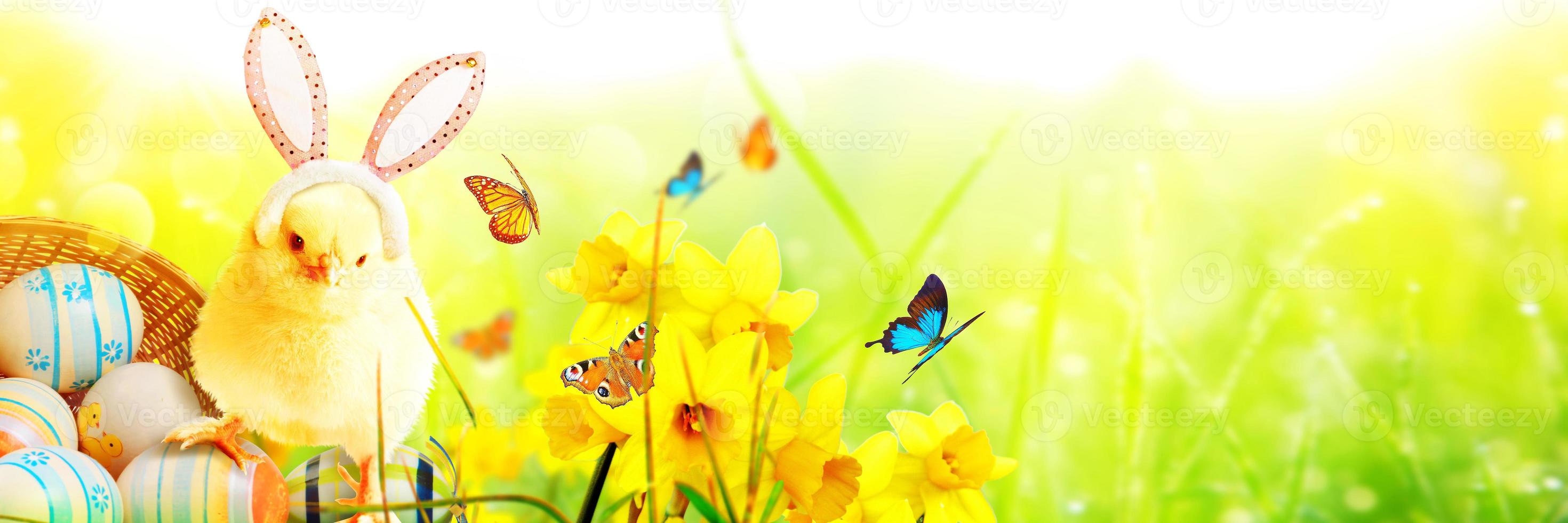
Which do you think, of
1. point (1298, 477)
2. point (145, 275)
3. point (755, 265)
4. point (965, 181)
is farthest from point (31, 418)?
point (1298, 477)

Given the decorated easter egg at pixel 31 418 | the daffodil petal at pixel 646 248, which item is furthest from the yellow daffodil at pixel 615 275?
the decorated easter egg at pixel 31 418

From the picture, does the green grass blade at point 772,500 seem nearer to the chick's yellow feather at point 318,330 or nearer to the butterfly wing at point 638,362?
the butterfly wing at point 638,362

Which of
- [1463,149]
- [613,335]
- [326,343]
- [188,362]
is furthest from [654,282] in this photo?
[1463,149]

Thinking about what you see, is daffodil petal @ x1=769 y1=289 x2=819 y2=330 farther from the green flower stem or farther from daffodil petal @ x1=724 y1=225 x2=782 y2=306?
the green flower stem

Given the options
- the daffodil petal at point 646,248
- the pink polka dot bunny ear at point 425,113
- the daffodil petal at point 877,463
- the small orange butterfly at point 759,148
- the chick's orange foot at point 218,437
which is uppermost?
the small orange butterfly at point 759,148

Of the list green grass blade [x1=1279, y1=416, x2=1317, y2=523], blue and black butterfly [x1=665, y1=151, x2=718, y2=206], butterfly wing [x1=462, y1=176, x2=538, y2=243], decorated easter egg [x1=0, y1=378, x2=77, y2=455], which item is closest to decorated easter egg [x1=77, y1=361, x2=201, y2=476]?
decorated easter egg [x1=0, y1=378, x2=77, y2=455]
